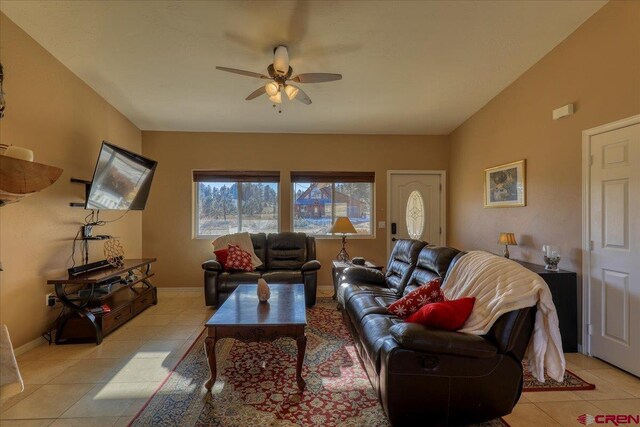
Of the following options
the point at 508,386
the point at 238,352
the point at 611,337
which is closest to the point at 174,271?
the point at 238,352

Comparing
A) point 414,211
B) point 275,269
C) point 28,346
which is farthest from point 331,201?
point 28,346

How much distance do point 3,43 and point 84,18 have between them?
0.68 m

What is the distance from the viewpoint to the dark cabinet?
278 centimetres

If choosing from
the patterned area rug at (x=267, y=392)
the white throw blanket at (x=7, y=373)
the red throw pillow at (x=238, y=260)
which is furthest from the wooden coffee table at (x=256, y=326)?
the red throw pillow at (x=238, y=260)

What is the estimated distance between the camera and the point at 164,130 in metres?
4.91

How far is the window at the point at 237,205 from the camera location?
507 cm

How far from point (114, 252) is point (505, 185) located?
17.2ft

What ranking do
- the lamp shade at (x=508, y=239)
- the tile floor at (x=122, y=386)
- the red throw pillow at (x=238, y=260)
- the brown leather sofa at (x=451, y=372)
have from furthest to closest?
the red throw pillow at (x=238, y=260) → the lamp shade at (x=508, y=239) → the tile floor at (x=122, y=386) → the brown leather sofa at (x=451, y=372)

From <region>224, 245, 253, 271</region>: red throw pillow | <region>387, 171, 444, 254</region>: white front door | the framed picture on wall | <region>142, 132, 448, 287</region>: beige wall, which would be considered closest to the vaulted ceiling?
<region>142, 132, 448, 287</region>: beige wall

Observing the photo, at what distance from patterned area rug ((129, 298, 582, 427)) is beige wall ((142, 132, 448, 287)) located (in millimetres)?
2320

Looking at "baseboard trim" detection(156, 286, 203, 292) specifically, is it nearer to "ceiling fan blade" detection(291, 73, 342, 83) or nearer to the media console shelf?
the media console shelf

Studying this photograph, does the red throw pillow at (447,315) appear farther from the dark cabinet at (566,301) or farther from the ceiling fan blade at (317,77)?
the ceiling fan blade at (317,77)

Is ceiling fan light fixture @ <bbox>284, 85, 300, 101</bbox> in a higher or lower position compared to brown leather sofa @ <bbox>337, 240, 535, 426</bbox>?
higher

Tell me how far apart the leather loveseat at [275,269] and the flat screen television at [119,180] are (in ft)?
4.19
